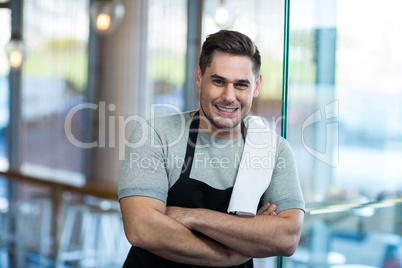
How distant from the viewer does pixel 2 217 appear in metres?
4.79

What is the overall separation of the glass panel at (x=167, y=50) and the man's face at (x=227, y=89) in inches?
110

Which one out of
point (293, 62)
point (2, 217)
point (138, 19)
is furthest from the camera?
point (2, 217)

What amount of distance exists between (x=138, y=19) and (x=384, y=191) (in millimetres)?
2904

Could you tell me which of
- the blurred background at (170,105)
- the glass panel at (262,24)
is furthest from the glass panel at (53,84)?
the glass panel at (262,24)

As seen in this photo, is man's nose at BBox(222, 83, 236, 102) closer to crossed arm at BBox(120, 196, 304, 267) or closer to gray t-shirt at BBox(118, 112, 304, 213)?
gray t-shirt at BBox(118, 112, 304, 213)

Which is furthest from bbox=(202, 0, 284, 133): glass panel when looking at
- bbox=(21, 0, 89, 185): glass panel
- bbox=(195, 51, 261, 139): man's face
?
bbox=(21, 0, 89, 185): glass panel

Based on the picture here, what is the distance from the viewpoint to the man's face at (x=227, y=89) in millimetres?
1160

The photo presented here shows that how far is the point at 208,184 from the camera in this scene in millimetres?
1225

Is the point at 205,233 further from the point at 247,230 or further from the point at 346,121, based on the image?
the point at 346,121

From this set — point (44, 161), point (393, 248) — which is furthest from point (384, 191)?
→ point (44, 161)

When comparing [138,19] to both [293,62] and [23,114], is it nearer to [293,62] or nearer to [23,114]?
[23,114]

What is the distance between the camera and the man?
1.13 m

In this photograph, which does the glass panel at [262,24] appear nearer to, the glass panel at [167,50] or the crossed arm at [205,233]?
the glass panel at [167,50]

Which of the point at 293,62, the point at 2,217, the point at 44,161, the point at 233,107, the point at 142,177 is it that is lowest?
the point at 2,217
